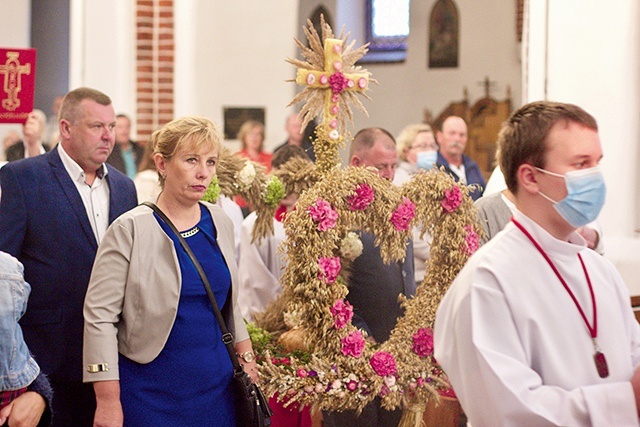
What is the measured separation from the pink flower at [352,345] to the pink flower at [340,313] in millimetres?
69

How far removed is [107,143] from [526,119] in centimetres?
241

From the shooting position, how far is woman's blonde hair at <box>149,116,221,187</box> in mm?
3805

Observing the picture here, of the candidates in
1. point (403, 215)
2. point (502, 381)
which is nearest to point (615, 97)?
point (403, 215)

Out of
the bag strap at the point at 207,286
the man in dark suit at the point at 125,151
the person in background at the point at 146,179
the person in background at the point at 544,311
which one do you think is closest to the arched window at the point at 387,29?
the man in dark suit at the point at 125,151

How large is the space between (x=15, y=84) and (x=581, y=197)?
3.50 metres

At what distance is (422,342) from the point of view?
4859mm

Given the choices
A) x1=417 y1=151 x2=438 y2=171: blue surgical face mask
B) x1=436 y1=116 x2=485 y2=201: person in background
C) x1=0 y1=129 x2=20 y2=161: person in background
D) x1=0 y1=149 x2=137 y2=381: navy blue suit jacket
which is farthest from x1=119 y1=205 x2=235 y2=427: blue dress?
x1=0 y1=129 x2=20 y2=161: person in background

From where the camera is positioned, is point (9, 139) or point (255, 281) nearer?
point (255, 281)

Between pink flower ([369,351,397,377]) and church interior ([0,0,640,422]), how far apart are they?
54.0 inches

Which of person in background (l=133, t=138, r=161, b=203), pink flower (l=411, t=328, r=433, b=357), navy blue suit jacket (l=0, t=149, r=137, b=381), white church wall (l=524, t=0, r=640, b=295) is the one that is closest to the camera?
navy blue suit jacket (l=0, t=149, r=137, b=381)

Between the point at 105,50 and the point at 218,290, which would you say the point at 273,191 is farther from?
the point at 105,50

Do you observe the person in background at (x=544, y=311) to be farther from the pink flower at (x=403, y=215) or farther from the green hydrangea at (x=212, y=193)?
the green hydrangea at (x=212, y=193)

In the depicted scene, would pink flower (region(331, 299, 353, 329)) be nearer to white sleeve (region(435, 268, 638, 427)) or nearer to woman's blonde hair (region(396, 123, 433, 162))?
white sleeve (region(435, 268, 638, 427))

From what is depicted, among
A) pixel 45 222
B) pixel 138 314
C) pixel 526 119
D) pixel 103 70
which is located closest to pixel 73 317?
pixel 45 222
